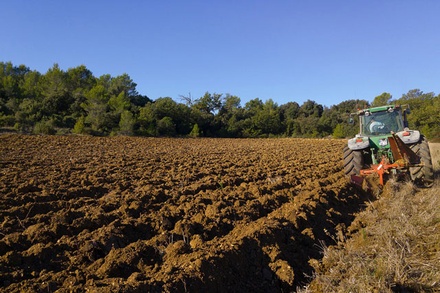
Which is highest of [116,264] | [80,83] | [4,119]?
[80,83]

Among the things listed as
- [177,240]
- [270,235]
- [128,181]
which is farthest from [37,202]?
[270,235]

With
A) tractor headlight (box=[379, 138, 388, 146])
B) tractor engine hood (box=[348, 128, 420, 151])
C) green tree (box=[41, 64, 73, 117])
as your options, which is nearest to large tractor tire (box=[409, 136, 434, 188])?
tractor engine hood (box=[348, 128, 420, 151])

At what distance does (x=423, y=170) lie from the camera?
7051mm

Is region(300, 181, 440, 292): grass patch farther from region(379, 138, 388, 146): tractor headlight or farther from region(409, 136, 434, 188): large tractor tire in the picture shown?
region(379, 138, 388, 146): tractor headlight

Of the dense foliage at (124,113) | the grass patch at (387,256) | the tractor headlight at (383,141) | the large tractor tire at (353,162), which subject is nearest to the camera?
the grass patch at (387,256)

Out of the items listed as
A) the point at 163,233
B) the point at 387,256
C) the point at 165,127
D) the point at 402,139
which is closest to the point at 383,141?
the point at 402,139

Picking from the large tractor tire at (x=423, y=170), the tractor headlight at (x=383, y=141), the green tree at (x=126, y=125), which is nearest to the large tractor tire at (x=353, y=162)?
the tractor headlight at (x=383, y=141)

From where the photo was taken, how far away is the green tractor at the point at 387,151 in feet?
22.3

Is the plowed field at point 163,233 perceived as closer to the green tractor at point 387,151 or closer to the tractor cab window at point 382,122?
the green tractor at point 387,151

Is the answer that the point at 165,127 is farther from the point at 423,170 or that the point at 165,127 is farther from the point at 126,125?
the point at 423,170

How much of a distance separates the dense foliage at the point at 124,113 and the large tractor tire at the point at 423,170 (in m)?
23.4

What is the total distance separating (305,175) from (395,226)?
13.8ft

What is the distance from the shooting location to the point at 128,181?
7.32m

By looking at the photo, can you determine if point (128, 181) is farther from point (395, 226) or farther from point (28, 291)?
point (395, 226)
